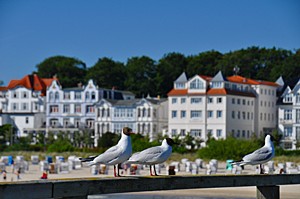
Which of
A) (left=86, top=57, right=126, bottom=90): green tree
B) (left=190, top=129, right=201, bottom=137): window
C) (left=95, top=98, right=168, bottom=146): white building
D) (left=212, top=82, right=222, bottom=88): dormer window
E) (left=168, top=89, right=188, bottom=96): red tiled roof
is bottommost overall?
(left=190, top=129, right=201, bottom=137): window

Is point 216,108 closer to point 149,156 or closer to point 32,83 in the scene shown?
point 32,83

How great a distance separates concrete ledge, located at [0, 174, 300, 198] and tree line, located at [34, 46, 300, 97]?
101 meters

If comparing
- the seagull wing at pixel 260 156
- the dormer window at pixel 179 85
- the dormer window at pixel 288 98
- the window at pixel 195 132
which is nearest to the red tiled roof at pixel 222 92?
the dormer window at pixel 179 85

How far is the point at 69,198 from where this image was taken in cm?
1602

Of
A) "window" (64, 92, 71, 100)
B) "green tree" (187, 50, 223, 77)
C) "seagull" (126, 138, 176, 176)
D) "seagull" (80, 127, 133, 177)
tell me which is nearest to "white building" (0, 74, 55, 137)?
"window" (64, 92, 71, 100)

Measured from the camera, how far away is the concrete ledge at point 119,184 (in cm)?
1493

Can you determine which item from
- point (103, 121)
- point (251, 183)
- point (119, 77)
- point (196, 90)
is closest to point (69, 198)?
point (251, 183)

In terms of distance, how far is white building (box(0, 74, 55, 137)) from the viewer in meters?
109

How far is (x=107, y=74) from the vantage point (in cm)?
12738

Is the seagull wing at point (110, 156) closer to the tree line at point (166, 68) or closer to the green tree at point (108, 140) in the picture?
the green tree at point (108, 140)

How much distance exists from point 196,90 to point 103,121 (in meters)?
15.2

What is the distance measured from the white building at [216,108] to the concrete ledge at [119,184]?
2733 inches

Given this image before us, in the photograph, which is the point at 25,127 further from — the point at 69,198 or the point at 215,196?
the point at 69,198

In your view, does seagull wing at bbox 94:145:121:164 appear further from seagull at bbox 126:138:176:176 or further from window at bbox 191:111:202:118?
window at bbox 191:111:202:118
